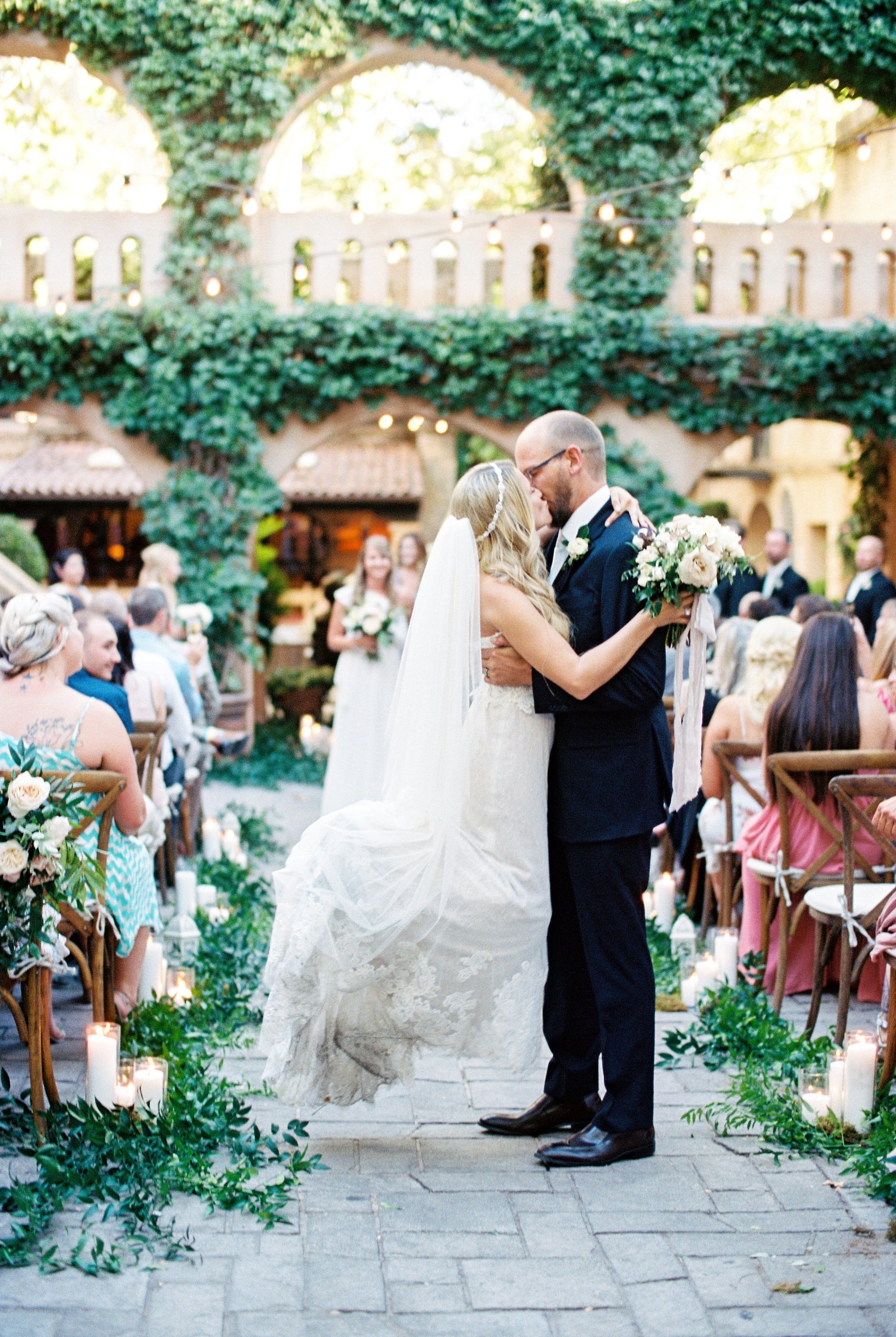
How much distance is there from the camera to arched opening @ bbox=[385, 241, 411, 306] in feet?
41.5

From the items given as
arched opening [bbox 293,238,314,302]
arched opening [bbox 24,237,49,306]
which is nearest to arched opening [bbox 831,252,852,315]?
arched opening [bbox 293,238,314,302]

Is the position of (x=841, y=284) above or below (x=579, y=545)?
above

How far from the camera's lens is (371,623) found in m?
8.63

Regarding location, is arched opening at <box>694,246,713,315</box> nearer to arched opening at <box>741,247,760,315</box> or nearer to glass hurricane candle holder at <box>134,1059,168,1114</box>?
arched opening at <box>741,247,760,315</box>

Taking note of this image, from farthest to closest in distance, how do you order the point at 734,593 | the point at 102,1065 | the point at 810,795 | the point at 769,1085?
the point at 734,593
the point at 810,795
the point at 769,1085
the point at 102,1065

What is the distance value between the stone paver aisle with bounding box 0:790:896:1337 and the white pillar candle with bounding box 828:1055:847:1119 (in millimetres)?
236

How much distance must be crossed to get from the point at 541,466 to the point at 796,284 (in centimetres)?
998

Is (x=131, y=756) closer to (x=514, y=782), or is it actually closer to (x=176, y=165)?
(x=514, y=782)

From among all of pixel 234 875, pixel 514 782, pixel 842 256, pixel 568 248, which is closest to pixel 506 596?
pixel 514 782

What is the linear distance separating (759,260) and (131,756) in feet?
32.7

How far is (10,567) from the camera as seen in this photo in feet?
43.4

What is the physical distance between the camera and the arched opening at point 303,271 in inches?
499

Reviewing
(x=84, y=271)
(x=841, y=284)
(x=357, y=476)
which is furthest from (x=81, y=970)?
(x=357, y=476)

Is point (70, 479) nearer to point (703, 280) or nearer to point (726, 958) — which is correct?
point (703, 280)
